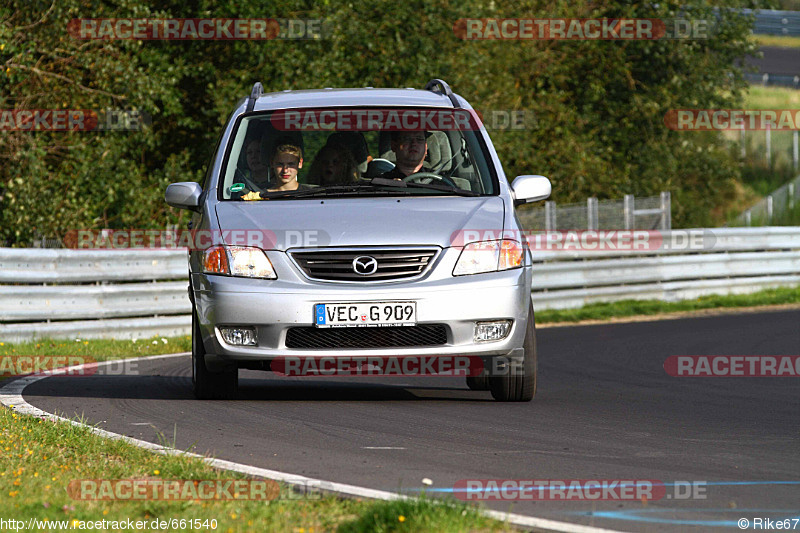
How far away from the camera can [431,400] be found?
8.74 m

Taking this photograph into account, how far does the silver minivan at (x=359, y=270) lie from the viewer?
763 centimetres

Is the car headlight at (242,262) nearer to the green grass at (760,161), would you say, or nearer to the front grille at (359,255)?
the front grille at (359,255)

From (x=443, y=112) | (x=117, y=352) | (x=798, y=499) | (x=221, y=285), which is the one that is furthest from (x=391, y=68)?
(x=798, y=499)

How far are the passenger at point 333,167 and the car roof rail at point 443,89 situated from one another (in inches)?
36.6

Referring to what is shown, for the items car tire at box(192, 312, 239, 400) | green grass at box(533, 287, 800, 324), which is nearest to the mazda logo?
car tire at box(192, 312, 239, 400)

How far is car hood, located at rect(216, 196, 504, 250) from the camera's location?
7652 mm

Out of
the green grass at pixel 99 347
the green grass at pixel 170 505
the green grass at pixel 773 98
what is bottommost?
the green grass at pixel 99 347

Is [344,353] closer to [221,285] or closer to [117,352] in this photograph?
[221,285]

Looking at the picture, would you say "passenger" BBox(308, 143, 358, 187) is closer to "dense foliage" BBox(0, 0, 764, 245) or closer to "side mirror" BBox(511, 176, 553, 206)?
"side mirror" BBox(511, 176, 553, 206)

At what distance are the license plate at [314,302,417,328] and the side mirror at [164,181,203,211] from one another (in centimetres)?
138

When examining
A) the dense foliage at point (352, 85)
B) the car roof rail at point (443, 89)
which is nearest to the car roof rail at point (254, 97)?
the car roof rail at point (443, 89)

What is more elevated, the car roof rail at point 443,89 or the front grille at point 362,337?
the car roof rail at point 443,89

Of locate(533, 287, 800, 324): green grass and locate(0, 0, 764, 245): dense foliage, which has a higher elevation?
locate(0, 0, 764, 245): dense foliage

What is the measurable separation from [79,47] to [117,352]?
8633mm
